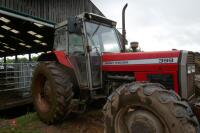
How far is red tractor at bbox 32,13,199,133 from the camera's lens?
333cm

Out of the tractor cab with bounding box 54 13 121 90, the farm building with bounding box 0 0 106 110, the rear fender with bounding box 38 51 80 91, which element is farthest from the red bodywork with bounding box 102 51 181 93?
the farm building with bounding box 0 0 106 110

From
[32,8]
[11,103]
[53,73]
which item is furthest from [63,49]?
[32,8]

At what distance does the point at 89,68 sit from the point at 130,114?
5.98 ft

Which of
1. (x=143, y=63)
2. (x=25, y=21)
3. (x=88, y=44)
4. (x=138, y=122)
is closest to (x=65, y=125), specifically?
(x=88, y=44)

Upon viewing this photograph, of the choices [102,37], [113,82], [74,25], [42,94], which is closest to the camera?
[74,25]

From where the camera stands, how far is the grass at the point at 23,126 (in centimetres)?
544

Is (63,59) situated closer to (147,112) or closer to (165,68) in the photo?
(165,68)

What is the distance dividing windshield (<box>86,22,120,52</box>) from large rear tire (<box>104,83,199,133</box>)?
1963 millimetres

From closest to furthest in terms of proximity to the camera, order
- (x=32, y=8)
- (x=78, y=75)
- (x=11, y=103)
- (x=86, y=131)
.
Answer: (x=86, y=131)
(x=78, y=75)
(x=11, y=103)
(x=32, y=8)

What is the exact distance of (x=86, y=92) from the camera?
549 centimetres

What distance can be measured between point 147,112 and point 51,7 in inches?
380

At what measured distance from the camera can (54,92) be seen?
531 cm

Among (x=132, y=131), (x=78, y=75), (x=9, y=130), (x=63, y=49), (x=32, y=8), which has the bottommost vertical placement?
(x=9, y=130)

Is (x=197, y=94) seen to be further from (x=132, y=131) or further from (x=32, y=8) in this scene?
(x=32, y=8)
